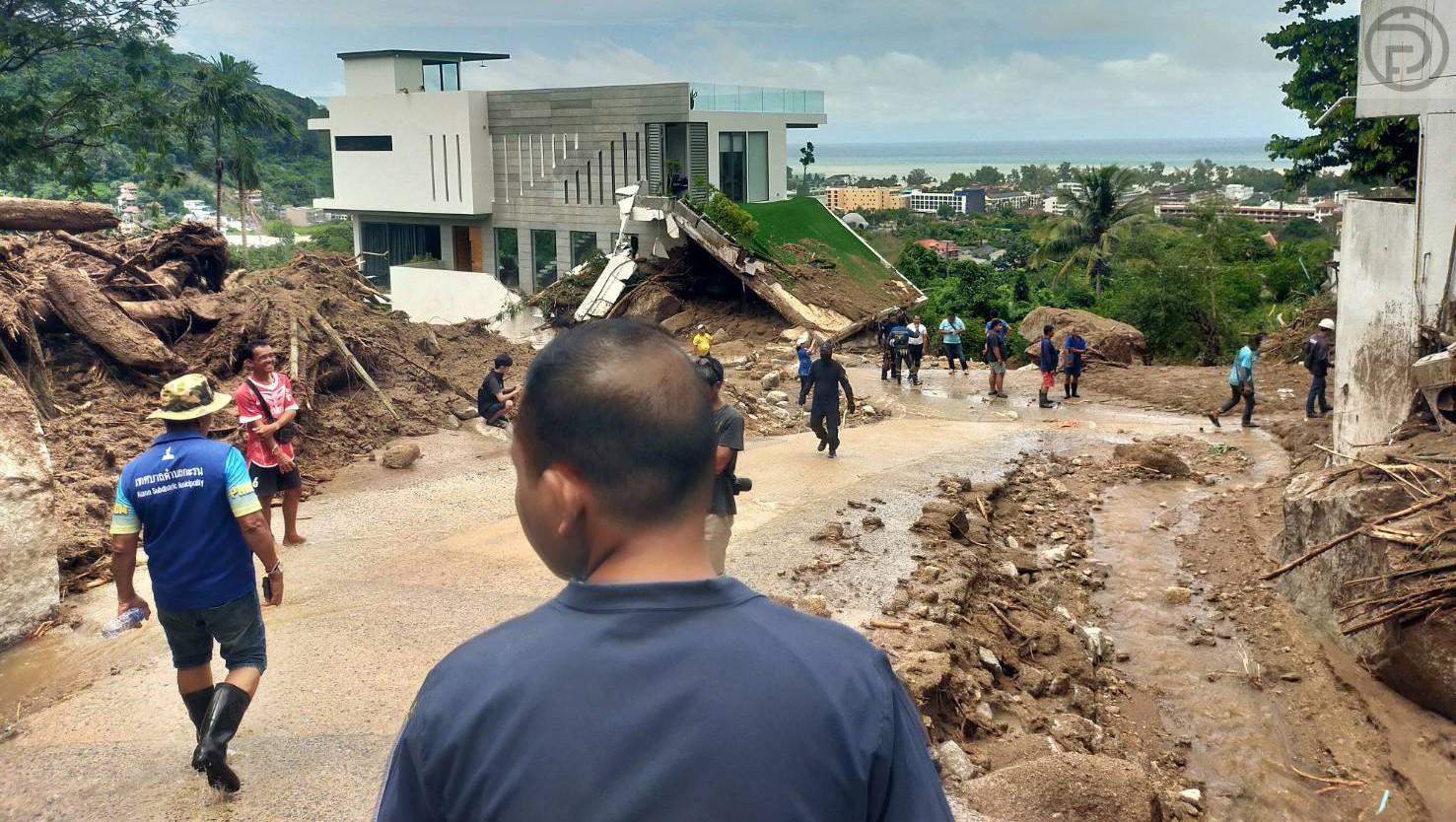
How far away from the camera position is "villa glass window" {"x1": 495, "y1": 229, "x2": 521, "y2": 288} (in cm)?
3416

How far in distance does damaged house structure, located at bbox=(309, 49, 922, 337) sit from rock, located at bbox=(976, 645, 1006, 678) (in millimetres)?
18141

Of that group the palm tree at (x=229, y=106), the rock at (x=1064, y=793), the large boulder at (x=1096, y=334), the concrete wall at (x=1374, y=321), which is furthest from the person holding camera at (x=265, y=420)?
the palm tree at (x=229, y=106)

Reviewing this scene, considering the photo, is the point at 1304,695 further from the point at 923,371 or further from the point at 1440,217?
the point at 923,371

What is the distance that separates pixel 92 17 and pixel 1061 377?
62.5 feet

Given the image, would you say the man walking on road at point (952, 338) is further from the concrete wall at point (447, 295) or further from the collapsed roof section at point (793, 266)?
the concrete wall at point (447, 295)

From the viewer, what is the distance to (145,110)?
72.3ft

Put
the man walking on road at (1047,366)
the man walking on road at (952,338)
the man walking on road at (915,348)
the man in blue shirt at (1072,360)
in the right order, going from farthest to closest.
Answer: the man walking on road at (952,338)
the man walking on road at (915,348)
the man in blue shirt at (1072,360)
the man walking on road at (1047,366)

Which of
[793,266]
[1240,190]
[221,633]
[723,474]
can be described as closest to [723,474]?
[723,474]

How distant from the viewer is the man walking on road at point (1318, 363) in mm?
17000

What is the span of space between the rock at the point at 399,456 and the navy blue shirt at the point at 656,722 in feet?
39.1

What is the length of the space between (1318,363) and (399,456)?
42.1 feet

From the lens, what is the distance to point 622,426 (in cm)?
180

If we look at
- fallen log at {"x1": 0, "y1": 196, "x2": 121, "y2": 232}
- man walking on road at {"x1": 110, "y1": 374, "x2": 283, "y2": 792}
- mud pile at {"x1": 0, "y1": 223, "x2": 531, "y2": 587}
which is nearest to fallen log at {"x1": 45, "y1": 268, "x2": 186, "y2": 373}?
mud pile at {"x1": 0, "y1": 223, "x2": 531, "y2": 587}

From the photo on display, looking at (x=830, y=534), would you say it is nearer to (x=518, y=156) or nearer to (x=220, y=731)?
(x=220, y=731)
